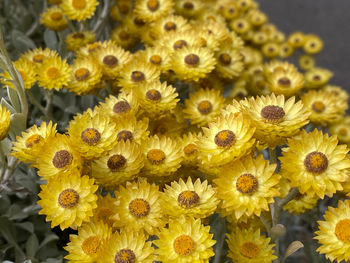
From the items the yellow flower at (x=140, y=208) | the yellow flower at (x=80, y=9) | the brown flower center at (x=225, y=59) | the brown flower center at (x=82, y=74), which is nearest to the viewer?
the yellow flower at (x=140, y=208)

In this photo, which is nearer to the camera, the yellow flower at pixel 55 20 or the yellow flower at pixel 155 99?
the yellow flower at pixel 155 99

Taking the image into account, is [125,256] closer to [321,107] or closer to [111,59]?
[111,59]

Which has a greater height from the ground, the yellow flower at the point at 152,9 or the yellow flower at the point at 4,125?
the yellow flower at the point at 152,9

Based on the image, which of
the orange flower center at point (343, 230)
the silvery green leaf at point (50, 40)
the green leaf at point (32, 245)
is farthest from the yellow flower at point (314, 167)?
the silvery green leaf at point (50, 40)

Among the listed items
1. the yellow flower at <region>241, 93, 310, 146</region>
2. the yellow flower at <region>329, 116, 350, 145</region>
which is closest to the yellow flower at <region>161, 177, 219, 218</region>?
the yellow flower at <region>241, 93, 310, 146</region>

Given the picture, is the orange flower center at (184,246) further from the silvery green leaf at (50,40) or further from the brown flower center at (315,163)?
the silvery green leaf at (50,40)

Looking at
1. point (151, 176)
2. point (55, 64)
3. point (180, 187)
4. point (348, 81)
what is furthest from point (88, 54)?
point (348, 81)

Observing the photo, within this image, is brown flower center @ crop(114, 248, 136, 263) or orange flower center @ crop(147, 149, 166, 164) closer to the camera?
brown flower center @ crop(114, 248, 136, 263)

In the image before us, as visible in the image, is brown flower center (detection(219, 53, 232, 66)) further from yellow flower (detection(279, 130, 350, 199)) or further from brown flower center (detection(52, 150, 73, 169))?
brown flower center (detection(52, 150, 73, 169))
